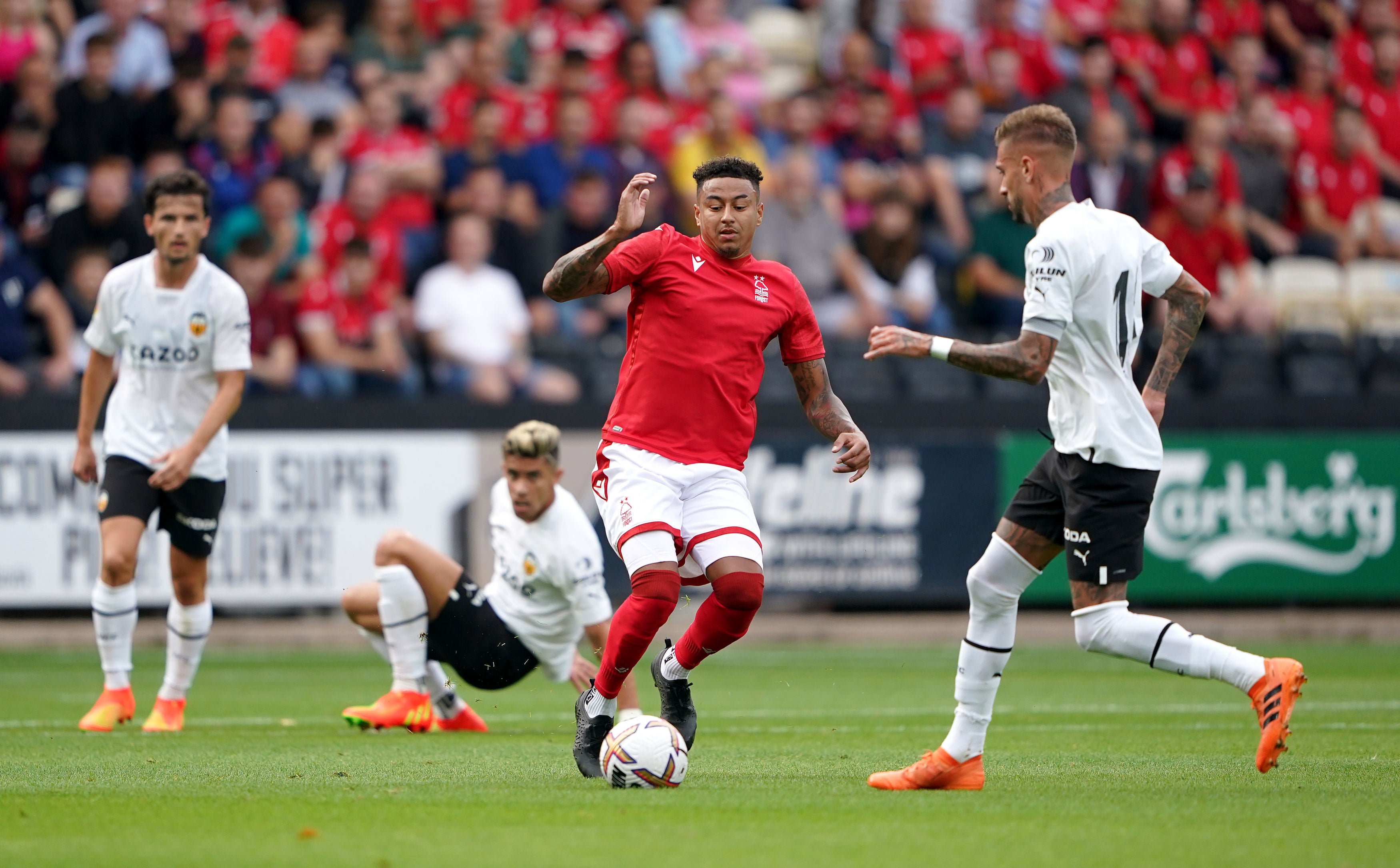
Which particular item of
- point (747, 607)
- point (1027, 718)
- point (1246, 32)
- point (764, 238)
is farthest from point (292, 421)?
point (1246, 32)

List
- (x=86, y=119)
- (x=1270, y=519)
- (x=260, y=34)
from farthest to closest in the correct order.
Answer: (x=260, y=34), (x=86, y=119), (x=1270, y=519)

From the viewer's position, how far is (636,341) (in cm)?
652

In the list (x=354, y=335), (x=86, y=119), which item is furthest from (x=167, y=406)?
(x=86, y=119)

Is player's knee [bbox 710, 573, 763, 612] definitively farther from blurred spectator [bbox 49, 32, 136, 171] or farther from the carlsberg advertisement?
blurred spectator [bbox 49, 32, 136, 171]

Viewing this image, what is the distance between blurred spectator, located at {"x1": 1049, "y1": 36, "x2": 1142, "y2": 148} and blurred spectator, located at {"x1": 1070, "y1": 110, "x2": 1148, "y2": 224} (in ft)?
0.89

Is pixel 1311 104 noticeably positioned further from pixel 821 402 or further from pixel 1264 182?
pixel 821 402

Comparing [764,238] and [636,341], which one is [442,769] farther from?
[764,238]

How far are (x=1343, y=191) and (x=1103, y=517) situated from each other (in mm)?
12890

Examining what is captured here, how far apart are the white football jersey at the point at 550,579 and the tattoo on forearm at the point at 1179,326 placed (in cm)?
284

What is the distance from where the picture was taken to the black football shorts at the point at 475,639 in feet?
27.2

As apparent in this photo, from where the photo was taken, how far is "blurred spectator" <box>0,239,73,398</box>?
42.2 feet

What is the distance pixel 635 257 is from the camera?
632 cm

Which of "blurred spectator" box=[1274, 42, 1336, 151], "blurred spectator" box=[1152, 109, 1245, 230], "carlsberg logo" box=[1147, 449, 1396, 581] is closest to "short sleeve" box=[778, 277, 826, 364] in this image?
"carlsberg logo" box=[1147, 449, 1396, 581]

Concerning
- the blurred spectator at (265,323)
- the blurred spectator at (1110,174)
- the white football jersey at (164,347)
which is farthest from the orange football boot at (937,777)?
the blurred spectator at (1110,174)
